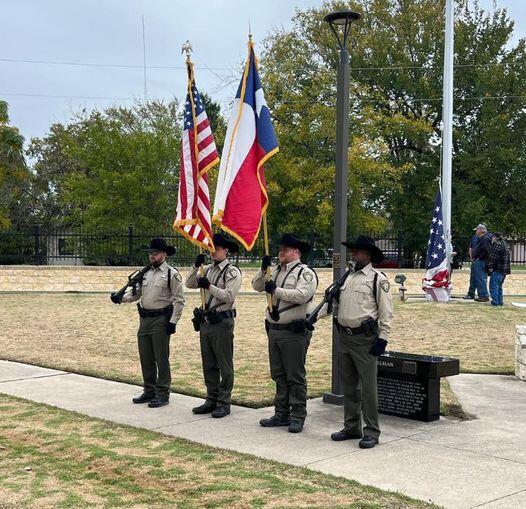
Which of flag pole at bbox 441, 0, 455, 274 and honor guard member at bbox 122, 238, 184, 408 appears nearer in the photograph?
honor guard member at bbox 122, 238, 184, 408

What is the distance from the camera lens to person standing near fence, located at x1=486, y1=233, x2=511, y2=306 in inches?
758

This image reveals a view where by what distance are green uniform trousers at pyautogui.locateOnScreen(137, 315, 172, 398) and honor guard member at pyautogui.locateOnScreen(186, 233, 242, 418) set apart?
1.89 ft

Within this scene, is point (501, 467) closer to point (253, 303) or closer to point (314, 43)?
point (253, 303)

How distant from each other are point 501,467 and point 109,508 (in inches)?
121

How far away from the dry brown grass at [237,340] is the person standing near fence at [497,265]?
46 centimetres

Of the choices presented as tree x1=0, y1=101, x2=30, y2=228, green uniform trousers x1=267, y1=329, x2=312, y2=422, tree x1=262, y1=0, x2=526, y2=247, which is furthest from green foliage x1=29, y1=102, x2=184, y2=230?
green uniform trousers x1=267, y1=329, x2=312, y2=422

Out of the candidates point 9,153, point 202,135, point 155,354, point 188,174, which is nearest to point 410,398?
point 155,354

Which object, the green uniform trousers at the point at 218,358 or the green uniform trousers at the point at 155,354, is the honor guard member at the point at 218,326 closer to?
the green uniform trousers at the point at 218,358

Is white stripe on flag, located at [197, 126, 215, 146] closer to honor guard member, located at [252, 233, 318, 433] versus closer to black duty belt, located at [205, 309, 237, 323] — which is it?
honor guard member, located at [252, 233, 318, 433]

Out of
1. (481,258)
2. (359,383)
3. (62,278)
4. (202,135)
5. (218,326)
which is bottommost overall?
(359,383)

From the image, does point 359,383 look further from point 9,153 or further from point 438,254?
point 9,153

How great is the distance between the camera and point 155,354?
879 centimetres

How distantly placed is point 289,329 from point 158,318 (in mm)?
1807

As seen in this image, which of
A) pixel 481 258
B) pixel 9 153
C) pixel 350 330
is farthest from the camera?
pixel 9 153
